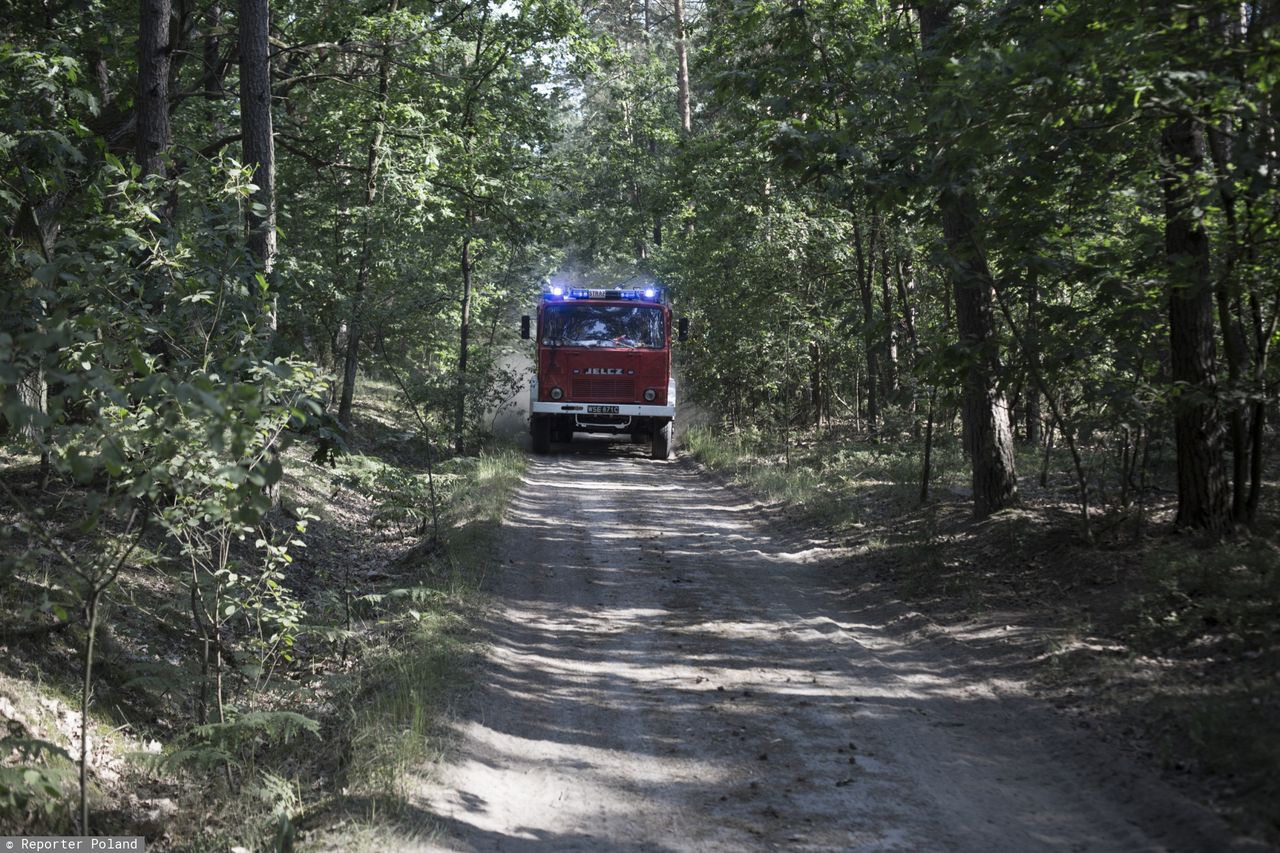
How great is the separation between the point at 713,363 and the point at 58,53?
14737 millimetres

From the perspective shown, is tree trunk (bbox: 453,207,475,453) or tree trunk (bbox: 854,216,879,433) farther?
tree trunk (bbox: 453,207,475,453)

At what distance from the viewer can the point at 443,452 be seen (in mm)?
19219

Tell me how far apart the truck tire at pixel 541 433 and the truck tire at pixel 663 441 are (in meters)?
2.30

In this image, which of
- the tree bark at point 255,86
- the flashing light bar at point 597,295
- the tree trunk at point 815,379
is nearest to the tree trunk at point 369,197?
the tree bark at point 255,86

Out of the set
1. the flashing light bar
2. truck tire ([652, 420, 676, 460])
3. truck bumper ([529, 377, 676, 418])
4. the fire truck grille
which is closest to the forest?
truck bumper ([529, 377, 676, 418])

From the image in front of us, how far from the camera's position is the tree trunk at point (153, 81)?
896 centimetres

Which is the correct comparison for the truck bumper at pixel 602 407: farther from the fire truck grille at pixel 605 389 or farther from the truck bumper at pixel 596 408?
the fire truck grille at pixel 605 389

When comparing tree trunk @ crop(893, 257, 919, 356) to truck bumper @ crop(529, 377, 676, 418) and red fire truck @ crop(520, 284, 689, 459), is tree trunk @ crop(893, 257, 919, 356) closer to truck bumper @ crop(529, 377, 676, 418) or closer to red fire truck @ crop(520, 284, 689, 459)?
red fire truck @ crop(520, 284, 689, 459)

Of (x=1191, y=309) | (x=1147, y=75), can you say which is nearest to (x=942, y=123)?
(x=1147, y=75)

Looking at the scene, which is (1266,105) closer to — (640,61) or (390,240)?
(390,240)

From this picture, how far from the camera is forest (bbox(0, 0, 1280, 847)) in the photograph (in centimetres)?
489

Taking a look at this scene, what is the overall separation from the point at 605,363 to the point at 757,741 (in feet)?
49.6

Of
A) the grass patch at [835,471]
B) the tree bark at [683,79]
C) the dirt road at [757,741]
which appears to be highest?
the tree bark at [683,79]

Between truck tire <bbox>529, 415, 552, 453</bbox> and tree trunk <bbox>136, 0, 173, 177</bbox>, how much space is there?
12.1m
